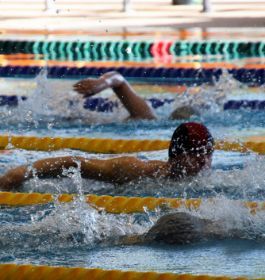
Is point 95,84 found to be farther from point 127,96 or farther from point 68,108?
point 68,108

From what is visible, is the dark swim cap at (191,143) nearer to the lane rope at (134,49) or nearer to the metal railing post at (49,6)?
the lane rope at (134,49)

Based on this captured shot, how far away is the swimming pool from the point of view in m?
3.60

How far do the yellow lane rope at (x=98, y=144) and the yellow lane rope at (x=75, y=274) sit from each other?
7.31 feet

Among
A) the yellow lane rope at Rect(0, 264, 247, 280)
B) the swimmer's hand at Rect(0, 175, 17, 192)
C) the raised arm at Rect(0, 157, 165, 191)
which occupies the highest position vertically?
the yellow lane rope at Rect(0, 264, 247, 280)

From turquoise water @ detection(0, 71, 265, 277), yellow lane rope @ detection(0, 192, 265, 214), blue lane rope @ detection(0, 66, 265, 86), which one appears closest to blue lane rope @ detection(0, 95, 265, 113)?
turquoise water @ detection(0, 71, 265, 277)

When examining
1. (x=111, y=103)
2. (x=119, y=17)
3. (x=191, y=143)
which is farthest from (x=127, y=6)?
(x=191, y=143)

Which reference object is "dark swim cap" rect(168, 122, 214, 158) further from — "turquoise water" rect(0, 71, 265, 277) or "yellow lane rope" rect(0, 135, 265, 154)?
"yellow lane rope" rect(0, 135, 265, 154)

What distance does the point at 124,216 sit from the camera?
410cm

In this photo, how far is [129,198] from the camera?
4262 mm

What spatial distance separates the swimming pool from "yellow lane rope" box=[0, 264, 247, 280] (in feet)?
1.27

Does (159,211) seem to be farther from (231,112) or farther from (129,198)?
(231,112)

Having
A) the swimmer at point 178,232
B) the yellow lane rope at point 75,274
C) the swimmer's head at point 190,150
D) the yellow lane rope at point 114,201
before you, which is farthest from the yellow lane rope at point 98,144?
the yellow lane rope at point 75,274

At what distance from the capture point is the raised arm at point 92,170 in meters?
4.52

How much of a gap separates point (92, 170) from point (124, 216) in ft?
1.66
